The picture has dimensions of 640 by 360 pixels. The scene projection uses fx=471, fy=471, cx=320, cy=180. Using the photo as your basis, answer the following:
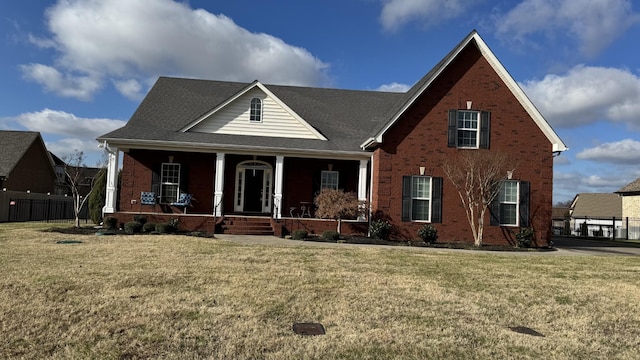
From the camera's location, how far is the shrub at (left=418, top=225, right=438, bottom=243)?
1683cm

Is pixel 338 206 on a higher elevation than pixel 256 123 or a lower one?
lower

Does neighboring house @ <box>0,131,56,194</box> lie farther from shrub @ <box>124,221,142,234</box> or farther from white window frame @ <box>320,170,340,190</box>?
white window frame @ <box>320,170,340,190</box>

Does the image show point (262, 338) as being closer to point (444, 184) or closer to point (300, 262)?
point (300, 262)

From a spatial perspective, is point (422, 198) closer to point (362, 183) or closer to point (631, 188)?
point (362, 183)

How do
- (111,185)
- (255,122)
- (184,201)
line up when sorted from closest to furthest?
(111,185), (184,201), (255,122)

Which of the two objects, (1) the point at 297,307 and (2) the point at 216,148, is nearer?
(1) the point at 297,307

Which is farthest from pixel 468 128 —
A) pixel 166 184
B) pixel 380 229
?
pixel 166 184

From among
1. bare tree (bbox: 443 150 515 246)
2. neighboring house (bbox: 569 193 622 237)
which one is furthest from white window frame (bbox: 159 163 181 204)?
neighboring house (bbox: 569 193 622 237)

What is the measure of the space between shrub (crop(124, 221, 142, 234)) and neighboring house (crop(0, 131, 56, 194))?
63.7 ft

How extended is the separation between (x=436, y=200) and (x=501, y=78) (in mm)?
5366

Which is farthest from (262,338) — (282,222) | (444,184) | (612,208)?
(612,208)

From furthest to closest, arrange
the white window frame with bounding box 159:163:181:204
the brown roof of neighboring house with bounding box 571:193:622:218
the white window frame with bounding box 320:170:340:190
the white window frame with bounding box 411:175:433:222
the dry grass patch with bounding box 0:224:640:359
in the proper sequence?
the brown roof of neighboring house with bounding box 571:193:622:218 → the white window frame with bounding box 320:170:340:190 → the white window frame with bounding box 159:163:181:204 → the white window frame with bounding box 411:175:433:222 → the dry grass patch with bounding box 0:224:640:359

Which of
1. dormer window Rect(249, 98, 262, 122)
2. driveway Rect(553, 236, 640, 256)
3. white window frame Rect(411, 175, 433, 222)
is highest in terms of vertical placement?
dormer window Rect(249, 98, 262, 122)

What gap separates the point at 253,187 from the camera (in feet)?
68.4
